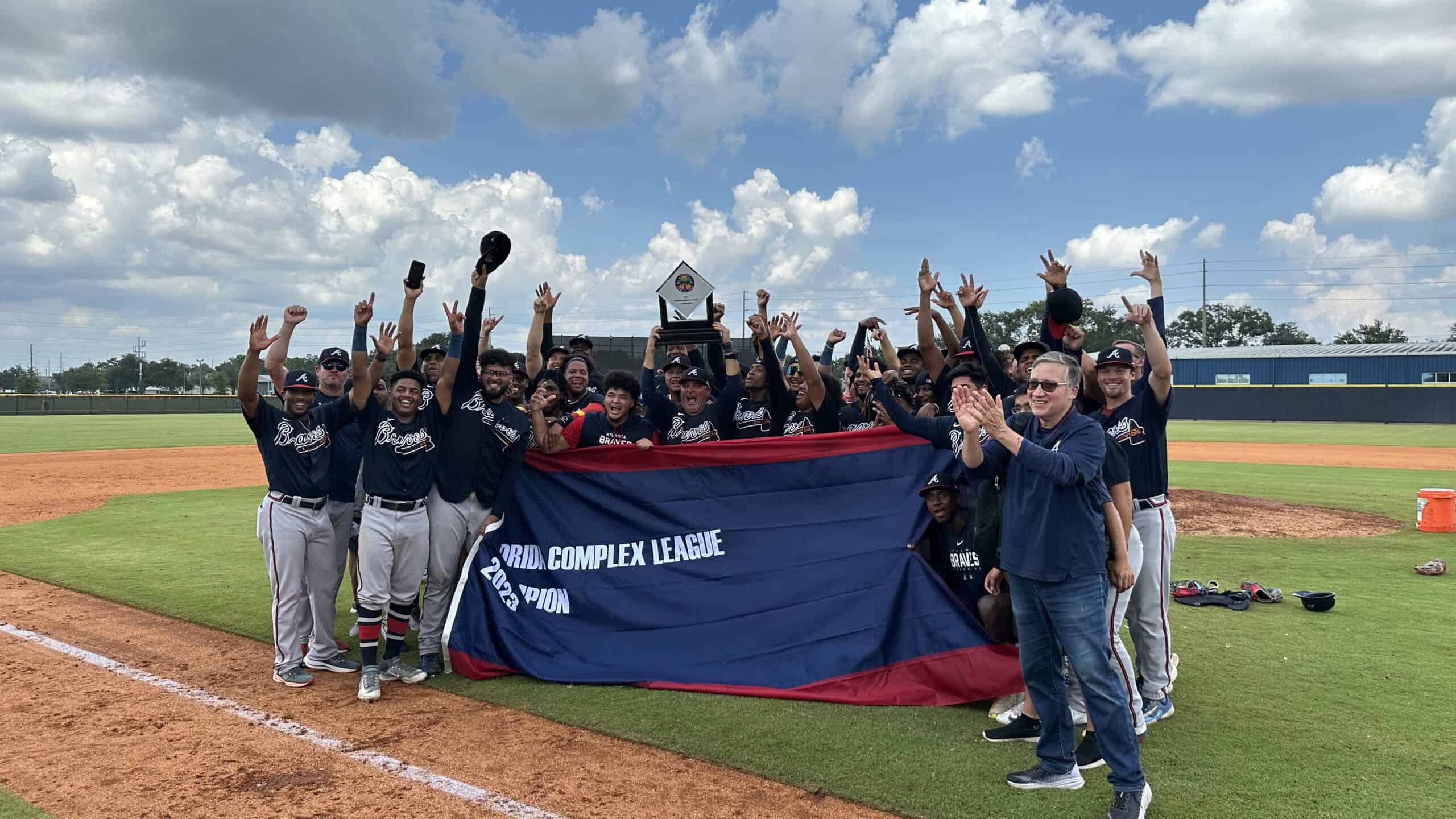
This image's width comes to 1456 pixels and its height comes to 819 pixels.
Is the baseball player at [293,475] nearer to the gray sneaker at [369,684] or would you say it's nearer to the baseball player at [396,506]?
the baseball player at [396,506]

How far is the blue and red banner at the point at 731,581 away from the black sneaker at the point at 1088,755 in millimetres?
635

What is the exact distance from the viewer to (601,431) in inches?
269

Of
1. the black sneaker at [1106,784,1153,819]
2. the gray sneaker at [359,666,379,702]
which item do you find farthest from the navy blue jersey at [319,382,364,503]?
the black sneaker at [1106,784,1153,819]

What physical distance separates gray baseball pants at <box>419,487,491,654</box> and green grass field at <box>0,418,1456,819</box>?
0.49 metres

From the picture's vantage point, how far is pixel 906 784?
4.20 meters

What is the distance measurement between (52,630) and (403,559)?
3560 millimetres

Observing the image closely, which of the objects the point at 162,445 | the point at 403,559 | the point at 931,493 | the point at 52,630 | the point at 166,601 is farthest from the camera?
the point at 162,445

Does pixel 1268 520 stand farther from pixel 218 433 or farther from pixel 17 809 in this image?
pixel 218 433

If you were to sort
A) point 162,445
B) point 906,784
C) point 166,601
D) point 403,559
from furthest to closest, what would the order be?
point 162,445
point 166,601
point 403,559
point 906,784

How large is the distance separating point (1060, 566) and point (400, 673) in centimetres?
439

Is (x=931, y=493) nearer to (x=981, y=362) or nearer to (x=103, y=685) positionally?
(x=981, y=362)

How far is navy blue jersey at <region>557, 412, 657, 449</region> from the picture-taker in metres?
6.76

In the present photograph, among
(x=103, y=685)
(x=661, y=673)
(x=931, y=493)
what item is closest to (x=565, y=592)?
(x=661, y=673)

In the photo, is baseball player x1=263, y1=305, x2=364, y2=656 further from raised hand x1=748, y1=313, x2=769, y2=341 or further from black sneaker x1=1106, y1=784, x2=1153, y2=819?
black sneaker x1=1106, y1=784, x2=1153, y2=819
